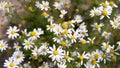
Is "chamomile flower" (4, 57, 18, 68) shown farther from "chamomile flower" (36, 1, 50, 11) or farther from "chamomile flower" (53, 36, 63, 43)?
"chamomile flower" (36, 1, 50, 11)

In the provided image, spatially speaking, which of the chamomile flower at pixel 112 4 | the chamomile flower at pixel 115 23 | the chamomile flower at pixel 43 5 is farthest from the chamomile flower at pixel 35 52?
the chamomile flower at pixel 112 4

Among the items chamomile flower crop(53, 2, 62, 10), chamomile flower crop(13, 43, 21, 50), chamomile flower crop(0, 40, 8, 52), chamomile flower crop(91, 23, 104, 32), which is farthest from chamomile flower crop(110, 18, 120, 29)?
chamomile flower crop(0, 40, 8, 52)

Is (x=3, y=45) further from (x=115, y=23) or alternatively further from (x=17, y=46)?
(x=115, y=23)

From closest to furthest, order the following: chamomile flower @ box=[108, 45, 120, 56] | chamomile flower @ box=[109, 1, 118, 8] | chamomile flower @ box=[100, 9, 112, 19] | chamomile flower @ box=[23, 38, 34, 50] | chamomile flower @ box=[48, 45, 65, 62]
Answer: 1. chamomile flower @ box=[48, 45, 65, 62]
2. chamomile flower @ box=[23, 38, 34, 50]
3. chamomile flower @ box=[108, 45, 120, 56]
4. chamomile flower @ box=[100, 9, 112, 19]
5. chamomile flower @ box=[109, 1, 118, 8]

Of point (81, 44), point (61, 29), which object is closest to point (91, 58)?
point (81, 44)

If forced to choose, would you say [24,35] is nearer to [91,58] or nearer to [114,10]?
Answer: [91,58]

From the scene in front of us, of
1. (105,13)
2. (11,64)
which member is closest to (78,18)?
(105,13)

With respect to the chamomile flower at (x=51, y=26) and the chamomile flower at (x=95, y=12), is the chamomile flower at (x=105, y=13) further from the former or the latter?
the chamomile flower at (x=51, y=26)

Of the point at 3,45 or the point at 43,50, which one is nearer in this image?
the point at 43,50
